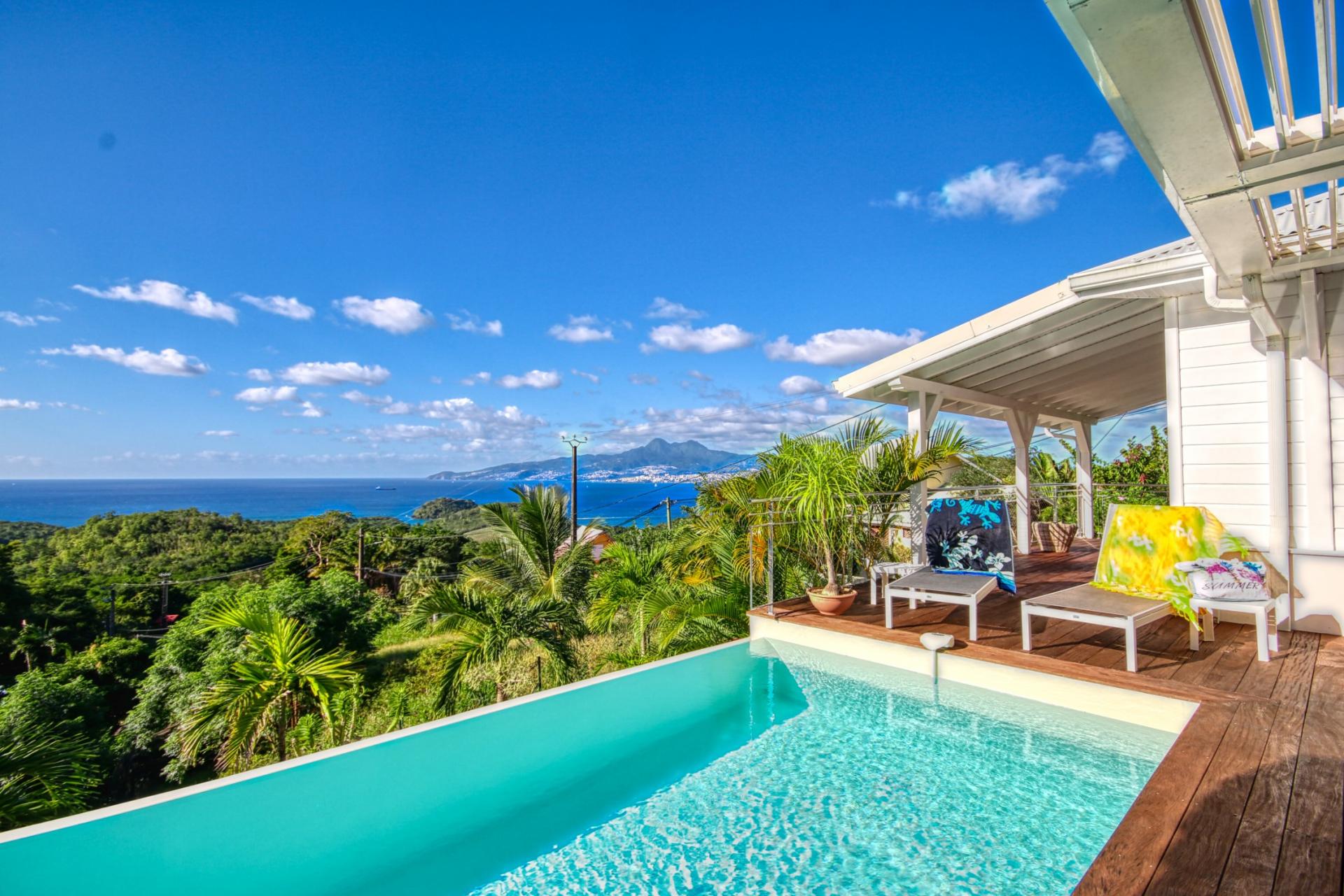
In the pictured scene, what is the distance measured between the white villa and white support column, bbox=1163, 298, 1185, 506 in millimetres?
15

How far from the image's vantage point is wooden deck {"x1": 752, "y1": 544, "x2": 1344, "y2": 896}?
83.6 inches

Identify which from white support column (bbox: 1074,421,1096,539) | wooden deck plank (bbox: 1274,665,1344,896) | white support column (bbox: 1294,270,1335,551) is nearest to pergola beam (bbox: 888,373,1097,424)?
white support column (bbox: 1074,421,1096,539)

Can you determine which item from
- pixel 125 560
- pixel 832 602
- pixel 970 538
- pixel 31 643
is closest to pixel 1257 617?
pixel 970 538

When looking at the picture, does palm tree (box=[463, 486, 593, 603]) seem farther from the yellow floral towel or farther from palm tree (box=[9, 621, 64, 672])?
palm tree (box=[9, 621, 64, 672])

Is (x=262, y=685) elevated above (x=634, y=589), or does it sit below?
below

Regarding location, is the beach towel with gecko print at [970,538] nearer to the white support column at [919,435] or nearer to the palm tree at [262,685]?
the white support column at [919,435]

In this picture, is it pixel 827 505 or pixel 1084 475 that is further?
pixel 1084 475

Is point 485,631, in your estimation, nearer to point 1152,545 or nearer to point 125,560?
point 1152,545

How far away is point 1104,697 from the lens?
418cm

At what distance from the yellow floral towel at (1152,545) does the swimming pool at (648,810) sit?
60.4 inches

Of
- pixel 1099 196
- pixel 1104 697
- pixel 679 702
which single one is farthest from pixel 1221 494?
pixel 1099 196

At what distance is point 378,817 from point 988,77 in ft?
40.1

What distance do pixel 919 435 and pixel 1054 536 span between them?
4.42 meters

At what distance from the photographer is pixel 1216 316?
5.55 metres
